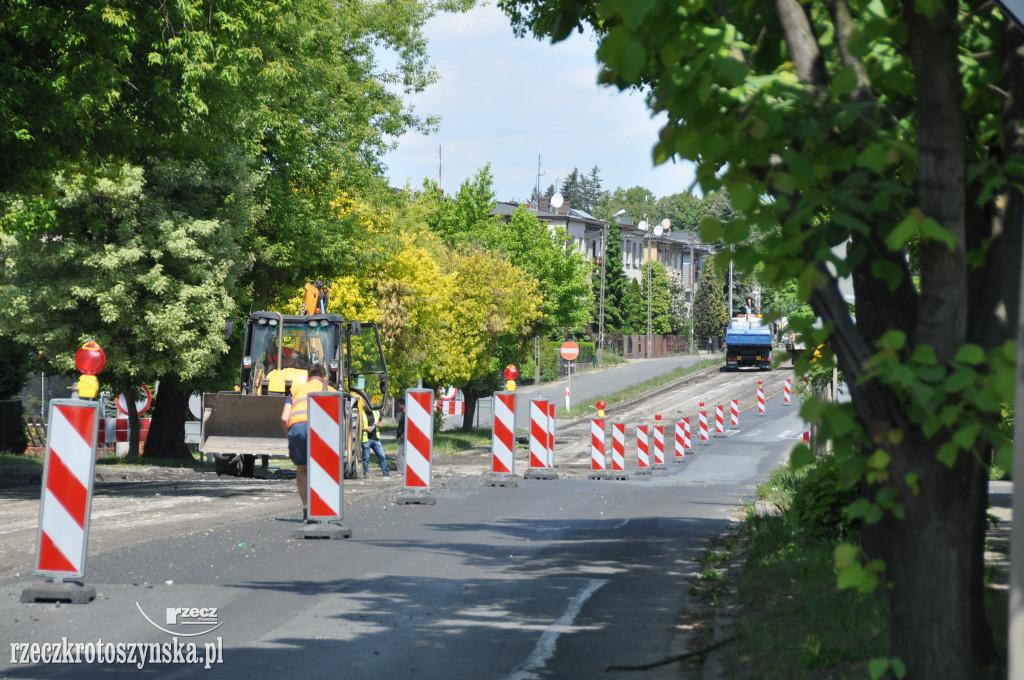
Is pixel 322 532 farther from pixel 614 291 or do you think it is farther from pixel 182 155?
pixel 614 291

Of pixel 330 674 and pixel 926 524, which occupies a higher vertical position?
pixel 926 524

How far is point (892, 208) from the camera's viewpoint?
11.6 feet

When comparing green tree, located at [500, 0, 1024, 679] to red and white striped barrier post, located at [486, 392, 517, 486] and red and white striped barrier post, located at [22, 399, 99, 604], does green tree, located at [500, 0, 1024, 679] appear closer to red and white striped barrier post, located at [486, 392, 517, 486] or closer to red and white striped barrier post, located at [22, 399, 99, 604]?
red and white striped barrier post, located at [22, 399, 99, 604]

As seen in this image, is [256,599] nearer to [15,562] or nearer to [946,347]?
[15,562]

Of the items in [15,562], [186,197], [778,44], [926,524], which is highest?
[186,197]

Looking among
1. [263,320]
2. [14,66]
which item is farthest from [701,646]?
[263,320]

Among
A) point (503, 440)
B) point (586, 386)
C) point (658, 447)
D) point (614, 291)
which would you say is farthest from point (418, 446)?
point (614, 291)

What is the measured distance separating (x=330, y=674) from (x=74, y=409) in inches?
121

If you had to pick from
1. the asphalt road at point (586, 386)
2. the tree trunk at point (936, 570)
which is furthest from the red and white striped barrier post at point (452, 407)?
the tree trunk at point (936, 570)

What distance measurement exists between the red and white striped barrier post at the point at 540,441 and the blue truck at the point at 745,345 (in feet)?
167

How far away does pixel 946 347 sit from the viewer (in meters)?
3.67

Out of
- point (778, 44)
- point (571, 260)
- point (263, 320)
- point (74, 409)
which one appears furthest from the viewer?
point (571, 260)

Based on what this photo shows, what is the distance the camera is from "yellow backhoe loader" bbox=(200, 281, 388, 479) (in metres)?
20.9
